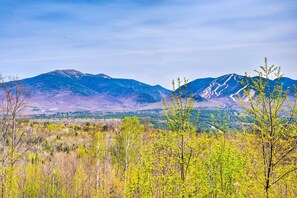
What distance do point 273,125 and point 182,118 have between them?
4451 mm

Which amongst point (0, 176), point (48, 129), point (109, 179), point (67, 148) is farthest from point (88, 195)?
point (48, 129)

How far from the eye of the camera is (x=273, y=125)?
12.8 metres

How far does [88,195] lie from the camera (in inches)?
1604

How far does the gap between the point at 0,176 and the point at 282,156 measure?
17.8 m

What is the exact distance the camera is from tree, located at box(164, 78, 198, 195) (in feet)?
51.3

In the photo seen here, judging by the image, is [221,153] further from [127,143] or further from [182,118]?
[127,143]

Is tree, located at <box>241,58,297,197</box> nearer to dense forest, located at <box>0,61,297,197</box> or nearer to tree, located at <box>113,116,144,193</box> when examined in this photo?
dense forest, located at <box>0,61,297,197</box>

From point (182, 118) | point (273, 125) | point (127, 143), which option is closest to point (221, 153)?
point (182, 118)

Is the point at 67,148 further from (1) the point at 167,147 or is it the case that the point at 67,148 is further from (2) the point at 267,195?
(2) the point at 267,195

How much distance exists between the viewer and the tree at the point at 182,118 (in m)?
15.6

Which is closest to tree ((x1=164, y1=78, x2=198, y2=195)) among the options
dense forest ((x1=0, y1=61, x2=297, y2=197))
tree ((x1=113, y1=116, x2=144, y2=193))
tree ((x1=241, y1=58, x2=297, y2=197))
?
dense forest ((x1=0, y1=61, x2=297, y2=197))

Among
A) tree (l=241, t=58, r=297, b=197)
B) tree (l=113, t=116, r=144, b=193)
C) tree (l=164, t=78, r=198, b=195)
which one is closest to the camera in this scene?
tree (l=241, t=58, r=297, b=197)

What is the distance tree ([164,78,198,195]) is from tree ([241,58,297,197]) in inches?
130

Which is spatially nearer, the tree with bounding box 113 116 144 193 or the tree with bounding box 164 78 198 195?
the tree with bounding box 164 78 198 195
